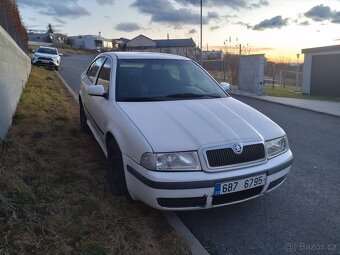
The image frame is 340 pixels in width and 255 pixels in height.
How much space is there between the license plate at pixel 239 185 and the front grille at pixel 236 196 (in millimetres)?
52

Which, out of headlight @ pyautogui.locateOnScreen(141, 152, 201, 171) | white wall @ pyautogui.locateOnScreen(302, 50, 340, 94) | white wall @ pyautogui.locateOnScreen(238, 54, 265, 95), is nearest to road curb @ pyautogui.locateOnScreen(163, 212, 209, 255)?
headlight @ pyautogui.locateOnScreen(141, 152, 201, 171)

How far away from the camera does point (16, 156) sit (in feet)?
15.2

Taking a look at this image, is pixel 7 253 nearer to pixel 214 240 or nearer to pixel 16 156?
pixel 214 240

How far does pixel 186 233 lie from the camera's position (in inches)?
129

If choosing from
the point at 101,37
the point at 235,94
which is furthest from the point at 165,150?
the point at 101,37

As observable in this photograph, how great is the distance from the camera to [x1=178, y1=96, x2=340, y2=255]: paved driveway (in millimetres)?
3129

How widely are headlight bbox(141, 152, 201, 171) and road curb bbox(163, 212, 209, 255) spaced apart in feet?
2.02

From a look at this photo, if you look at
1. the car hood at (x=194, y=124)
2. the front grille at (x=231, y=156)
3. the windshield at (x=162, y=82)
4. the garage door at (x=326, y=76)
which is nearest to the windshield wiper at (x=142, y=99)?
the windshield at (x=162, y=82)

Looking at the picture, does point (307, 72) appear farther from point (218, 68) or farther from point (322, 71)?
point (218, 68)

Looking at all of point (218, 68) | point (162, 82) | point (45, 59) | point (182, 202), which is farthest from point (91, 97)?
point (45, 59)

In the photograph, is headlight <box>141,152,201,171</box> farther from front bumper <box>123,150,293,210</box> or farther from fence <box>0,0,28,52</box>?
fence <box>0,0,28,52</box>

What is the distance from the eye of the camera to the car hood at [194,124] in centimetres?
330

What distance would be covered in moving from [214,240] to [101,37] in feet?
298

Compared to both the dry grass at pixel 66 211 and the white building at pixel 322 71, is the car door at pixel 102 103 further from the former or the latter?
the white building at pixel 322 71
